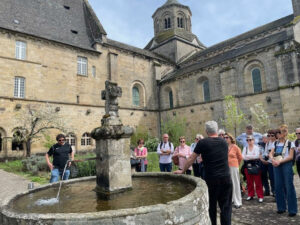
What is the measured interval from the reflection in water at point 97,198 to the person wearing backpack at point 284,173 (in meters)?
2.05

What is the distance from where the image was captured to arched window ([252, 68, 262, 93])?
61.3ft

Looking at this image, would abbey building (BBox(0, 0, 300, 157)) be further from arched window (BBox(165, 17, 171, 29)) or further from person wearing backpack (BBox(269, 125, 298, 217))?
person wearing backpack (BBox(269, 125, 298, 217))

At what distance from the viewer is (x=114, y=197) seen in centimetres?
338

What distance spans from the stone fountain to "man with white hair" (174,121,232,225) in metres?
0.23

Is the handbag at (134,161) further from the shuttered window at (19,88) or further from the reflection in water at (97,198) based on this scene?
the shuttered window at (19,88)

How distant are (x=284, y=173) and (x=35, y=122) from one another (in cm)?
1625

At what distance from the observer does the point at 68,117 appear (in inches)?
723

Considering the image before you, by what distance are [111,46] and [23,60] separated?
860 cm

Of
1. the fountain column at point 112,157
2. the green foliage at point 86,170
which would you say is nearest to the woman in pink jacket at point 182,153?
the fountain column at point 112,157

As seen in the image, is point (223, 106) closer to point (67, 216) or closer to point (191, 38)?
point (191, 38)

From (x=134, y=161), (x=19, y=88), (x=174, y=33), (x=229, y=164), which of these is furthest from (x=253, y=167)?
(x=174, y=33)

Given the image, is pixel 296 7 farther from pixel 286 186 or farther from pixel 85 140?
pixel 85 140

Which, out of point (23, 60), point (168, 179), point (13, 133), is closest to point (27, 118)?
point (13, 133)

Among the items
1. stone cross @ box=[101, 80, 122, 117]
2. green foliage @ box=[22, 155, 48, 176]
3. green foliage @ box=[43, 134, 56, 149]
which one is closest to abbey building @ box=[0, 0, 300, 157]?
green foliage @ box=[43, 134, 56, 149]
